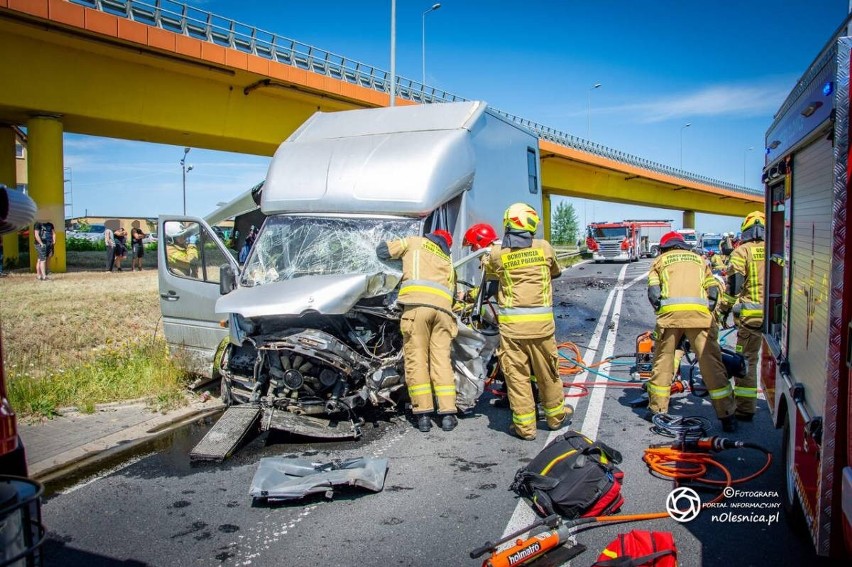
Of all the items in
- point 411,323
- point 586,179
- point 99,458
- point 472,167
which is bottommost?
point 99,458

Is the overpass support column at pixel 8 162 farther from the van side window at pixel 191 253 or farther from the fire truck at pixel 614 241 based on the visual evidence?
the fire truck at pixel 614 241

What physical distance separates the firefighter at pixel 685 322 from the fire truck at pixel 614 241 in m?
30.6

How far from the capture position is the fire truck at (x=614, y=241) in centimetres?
3672

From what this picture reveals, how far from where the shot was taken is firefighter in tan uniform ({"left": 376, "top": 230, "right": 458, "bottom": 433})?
237 inches

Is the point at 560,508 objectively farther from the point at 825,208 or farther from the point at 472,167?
the point at 472,167

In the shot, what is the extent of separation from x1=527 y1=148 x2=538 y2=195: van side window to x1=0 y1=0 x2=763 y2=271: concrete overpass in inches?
494

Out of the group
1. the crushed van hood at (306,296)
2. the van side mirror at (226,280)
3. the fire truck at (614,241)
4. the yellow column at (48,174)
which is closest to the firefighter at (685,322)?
the crushed van hood at (306,296)

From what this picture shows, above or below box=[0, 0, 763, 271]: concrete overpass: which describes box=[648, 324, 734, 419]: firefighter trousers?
below

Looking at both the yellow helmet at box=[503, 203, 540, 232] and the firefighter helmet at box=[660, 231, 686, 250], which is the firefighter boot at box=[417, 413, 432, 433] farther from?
the firefighter helmet at box=[660, 231, 686, 250]

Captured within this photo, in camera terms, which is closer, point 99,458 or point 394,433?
point 99,458

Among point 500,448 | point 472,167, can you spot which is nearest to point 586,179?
point 472,167

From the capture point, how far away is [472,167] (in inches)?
298

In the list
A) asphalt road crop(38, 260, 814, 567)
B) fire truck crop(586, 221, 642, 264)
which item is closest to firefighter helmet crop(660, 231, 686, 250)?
asphalt road crop(38, 260, 814, 567)

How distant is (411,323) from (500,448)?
1350 millimetres
